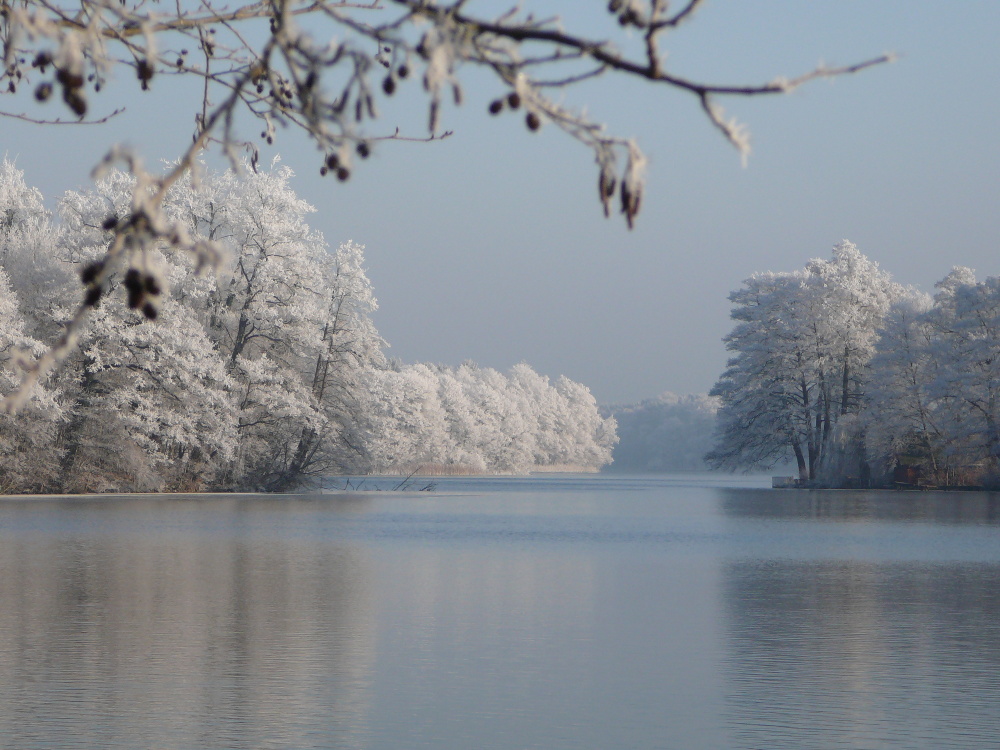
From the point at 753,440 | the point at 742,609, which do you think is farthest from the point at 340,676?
the point at 753,440

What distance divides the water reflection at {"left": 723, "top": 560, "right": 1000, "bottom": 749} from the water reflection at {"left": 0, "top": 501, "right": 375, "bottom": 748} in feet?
8.77

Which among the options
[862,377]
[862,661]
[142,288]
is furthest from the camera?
[862,377]

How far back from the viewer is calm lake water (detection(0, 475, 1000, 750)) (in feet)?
25.4

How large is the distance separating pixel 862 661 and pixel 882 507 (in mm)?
31403

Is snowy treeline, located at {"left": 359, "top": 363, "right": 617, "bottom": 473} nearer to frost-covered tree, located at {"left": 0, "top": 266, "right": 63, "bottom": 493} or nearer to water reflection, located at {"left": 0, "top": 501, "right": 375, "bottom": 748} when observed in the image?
frost-covered tree, located at {"left": 0, "top": 266, "right": 63, "bottom": 493}

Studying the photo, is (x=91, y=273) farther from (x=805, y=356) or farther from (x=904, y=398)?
(x=805, y=356)

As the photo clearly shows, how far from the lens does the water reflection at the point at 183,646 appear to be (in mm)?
7613

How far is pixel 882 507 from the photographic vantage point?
133 ft

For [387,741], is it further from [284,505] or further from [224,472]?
[224,472]

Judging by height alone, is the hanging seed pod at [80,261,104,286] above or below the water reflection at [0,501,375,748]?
above

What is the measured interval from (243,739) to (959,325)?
4935cm

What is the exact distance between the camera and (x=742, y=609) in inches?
554

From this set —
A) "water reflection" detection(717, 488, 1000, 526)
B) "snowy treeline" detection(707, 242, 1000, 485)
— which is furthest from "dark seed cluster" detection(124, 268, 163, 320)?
"snowy treeline" detection(707, 242, 1000, 485)

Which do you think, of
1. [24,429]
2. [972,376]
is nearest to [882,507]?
[972,376]
